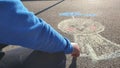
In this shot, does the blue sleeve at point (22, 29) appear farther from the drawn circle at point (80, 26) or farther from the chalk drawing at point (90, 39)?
the drawn circle at point (80, 26)

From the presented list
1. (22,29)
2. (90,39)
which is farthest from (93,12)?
(22,29)

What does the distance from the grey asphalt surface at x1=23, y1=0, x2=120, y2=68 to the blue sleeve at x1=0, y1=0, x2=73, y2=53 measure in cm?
213

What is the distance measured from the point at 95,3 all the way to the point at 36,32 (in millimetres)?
6409

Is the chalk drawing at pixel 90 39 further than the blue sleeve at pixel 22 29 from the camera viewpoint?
Yes

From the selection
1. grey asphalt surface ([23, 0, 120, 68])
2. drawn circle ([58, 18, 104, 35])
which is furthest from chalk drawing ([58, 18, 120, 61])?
grey asphalt surface ([23, 0, 120, 68])

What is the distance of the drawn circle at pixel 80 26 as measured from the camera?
19.4ft

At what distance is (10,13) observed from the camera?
2.10m

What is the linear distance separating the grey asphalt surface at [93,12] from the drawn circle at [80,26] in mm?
141

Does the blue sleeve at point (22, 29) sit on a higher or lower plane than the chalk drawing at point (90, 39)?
higher

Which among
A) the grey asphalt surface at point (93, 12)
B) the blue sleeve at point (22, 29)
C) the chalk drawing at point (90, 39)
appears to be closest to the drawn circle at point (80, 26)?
the chalk drawing at point (90, 39)

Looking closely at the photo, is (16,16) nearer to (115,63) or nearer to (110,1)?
(115,63)

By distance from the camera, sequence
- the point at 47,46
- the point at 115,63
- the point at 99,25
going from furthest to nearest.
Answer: the point at 99,25 < the point at 115,63 < the point at 47,46

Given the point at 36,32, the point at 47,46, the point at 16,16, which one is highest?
the point at 16,16

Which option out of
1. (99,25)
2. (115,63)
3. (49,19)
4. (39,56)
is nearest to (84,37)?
(99,25)
